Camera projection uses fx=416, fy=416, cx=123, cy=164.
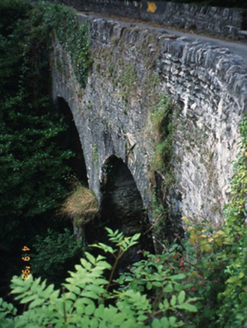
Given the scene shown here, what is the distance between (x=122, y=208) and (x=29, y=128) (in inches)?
119

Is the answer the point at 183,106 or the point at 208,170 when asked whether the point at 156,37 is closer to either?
the point at 183,106

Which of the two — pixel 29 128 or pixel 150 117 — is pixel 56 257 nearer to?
pixel 29 128

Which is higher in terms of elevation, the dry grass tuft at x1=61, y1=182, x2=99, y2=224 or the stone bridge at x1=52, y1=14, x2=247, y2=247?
the stone bridge at x1=52, y1=14, x2=247, y2=247

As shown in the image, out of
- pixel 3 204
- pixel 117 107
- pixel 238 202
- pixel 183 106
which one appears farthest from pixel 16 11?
pixel 238 202

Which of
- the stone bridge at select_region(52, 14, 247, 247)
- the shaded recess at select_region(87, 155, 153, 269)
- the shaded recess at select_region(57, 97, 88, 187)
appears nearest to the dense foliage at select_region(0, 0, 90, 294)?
the shaded recess at select_region(57, 97, 88, 187)

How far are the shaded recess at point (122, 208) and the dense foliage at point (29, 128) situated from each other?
1.39 metres

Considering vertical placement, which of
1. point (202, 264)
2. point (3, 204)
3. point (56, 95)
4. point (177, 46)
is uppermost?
point (177, 46)

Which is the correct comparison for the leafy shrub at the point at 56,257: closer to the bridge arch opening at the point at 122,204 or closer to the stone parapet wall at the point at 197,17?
the bridge arch opening at the point at 122,204

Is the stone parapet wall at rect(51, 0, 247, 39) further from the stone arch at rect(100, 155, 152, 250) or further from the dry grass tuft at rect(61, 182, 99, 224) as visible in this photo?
the dry grass tuft at rect(61, 182, 99, 224)

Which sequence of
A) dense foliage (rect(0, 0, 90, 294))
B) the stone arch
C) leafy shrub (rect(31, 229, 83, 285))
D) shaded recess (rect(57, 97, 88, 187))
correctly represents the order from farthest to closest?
shaded recess (rect(57, 97, 88, 187)) < dense foliage (rect(0, 0, 90, 294)) < leafy shrub (rect(31, 229, 83, 285)) < the stone arch

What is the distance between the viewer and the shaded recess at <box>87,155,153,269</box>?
7.19m

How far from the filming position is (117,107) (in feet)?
19.0

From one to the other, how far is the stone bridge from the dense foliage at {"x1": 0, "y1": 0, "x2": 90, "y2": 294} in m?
1.22

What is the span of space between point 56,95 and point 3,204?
284 cm
